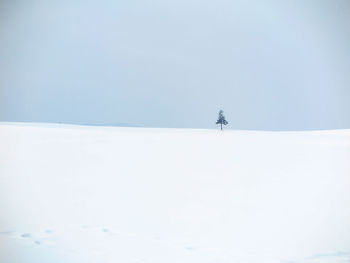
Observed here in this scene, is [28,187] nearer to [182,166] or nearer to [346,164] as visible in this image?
[182,166]

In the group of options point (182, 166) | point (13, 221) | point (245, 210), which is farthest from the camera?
point (182, 166)

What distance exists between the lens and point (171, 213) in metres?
2.76

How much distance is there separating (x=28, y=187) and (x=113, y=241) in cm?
211

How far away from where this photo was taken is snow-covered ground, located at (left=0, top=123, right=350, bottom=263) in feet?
6.75

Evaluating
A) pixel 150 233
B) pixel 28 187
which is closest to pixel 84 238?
pixel 150 233

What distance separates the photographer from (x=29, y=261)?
79.4 inches

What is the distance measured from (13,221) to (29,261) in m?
0.73

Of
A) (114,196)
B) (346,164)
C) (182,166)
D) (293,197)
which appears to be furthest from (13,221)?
(346,164)

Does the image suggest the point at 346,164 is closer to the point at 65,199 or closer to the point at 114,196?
the point at 114,196

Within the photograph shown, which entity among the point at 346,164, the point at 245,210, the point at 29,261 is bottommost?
the point at 29,261

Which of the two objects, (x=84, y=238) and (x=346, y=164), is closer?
(x=84, y=238)

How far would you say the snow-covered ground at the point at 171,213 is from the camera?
2.06 m

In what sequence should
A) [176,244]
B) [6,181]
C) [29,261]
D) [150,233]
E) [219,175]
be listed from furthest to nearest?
1. [219,175]
2. [6,181]
3. [150,233]
4. [176,244]
5. [29,261]

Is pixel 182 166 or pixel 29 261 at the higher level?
pixel 182 166
